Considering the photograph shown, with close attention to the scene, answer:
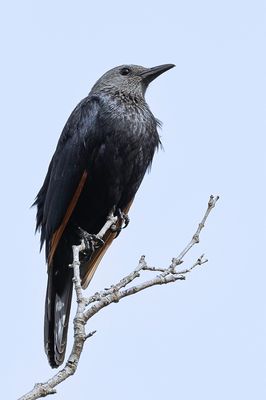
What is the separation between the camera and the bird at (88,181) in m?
6.29

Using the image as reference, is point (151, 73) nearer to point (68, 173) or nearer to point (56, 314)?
point (68, 173)

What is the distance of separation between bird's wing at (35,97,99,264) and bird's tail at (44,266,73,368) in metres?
0.21

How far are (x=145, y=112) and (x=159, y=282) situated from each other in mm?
2459

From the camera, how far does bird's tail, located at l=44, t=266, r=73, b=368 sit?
600cm

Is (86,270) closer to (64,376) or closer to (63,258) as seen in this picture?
(63,258)

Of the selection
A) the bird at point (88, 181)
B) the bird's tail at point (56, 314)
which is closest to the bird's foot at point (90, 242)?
the bird at point (88, 181)

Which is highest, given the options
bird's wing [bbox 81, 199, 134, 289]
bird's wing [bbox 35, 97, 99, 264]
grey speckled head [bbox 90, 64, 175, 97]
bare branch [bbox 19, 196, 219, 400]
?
grey speckled head [bbox 90, 64, 175, 97]

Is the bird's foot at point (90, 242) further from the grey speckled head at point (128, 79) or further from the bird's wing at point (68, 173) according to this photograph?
the grey speckled head at point (128, 79)

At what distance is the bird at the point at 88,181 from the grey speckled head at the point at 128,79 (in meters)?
0.27

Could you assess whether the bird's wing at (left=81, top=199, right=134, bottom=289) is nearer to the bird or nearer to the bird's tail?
the bird

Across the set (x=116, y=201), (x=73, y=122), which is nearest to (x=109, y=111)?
(x=73, y=122)

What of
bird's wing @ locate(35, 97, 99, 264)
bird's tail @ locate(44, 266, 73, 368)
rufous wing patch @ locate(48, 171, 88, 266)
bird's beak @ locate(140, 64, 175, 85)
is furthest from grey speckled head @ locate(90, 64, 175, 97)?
bird's tail @ locate(44, 266, 73, 368)

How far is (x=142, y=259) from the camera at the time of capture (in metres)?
4.75

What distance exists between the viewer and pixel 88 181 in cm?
635
